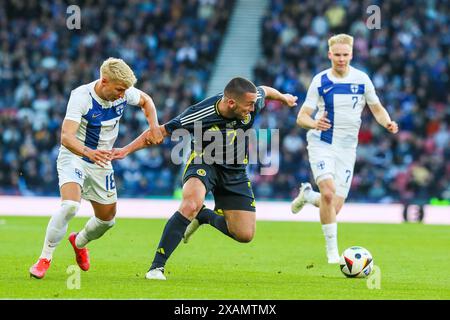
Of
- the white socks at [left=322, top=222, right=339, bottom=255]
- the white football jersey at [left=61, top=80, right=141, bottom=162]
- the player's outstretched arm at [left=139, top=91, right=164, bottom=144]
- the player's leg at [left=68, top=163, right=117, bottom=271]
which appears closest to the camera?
the player's outstretched arm at [left=139, top=91, right=164, bottom=144]

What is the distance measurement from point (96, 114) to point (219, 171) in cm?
136

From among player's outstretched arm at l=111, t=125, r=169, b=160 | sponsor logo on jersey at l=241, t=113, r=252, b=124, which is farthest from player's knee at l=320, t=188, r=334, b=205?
player's outstretched arm at l=111, t=125, r=169, b=160

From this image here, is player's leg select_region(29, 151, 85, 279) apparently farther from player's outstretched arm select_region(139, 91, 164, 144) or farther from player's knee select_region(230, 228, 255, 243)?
player's knee select_region(230, 228, 255, 243)

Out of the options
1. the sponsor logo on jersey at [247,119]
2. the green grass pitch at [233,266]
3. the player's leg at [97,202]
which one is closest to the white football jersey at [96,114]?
the player's leg at [97,202]

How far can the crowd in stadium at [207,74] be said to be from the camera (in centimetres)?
Answer: 2470

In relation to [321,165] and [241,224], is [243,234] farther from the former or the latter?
[321,165]

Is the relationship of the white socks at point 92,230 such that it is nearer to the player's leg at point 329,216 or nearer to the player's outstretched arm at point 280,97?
the player's outstretched arm at point 280,97

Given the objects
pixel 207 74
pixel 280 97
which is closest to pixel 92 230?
pixel 280 97

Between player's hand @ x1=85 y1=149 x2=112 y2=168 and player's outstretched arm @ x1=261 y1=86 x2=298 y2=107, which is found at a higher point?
player's outstretched arm @ x1=261 y1=86 x2=298 y2=107

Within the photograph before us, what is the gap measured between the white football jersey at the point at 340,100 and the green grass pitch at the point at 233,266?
154cm

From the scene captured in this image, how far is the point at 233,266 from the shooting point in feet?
36.3

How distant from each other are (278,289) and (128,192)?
16126mm

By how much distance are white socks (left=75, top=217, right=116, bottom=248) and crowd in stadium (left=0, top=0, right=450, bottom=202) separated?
13.9 meters

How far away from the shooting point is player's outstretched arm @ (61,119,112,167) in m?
9.09
